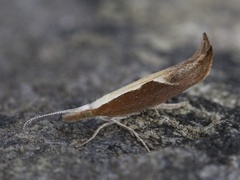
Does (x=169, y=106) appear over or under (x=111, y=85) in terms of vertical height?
under

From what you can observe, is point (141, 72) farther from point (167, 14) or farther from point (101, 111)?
point (167, 14)

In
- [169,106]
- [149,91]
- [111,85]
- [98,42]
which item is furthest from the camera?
[98,42]

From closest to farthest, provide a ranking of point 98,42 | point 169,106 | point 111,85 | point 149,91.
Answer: point 149,91 → point 169,106 → point 111,85 → point 98,42

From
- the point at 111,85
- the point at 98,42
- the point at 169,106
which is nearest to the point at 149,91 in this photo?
the point at 169,106

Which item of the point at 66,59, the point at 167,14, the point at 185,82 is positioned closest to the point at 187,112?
the point at 185,82

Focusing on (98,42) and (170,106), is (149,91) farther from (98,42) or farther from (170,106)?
(98,42)

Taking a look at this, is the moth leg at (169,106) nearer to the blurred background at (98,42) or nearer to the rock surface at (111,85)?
the rock surface at (111,85)
